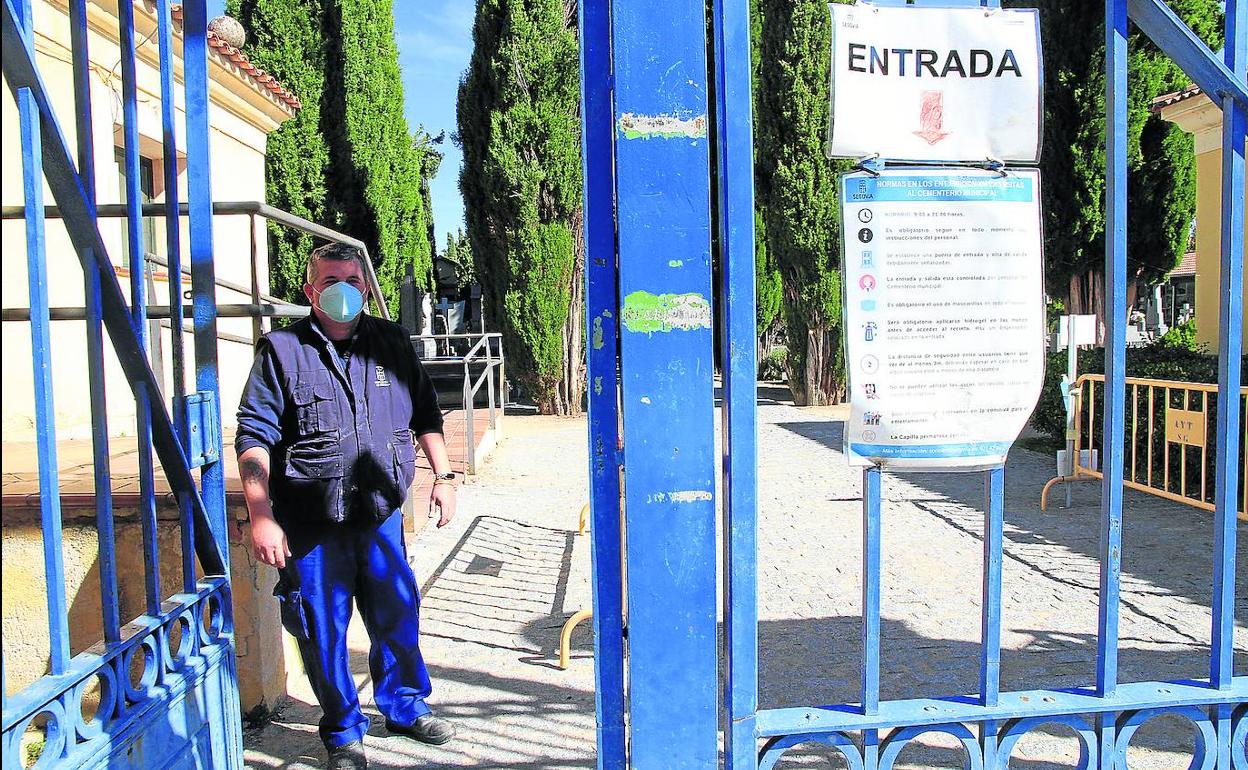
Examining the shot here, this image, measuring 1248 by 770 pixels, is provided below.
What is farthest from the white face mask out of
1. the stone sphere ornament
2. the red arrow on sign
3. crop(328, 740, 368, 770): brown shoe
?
the stone sphere ornament

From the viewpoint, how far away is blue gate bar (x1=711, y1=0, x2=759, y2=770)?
5.51ft

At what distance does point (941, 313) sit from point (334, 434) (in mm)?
1997

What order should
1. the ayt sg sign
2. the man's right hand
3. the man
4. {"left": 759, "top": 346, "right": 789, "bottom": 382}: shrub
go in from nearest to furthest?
the ayt sg sign < the man's right hand < the man < {"left": 759, "top": 346, "right": 789, "bottom": 382}: shrub

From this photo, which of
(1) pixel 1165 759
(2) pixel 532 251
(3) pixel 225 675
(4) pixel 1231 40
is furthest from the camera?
(2) pixel 532 251

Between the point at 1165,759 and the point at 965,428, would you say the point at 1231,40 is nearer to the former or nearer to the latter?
the point at 965,428

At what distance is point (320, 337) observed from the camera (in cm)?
Answer: 298

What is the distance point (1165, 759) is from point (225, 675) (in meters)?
2.93

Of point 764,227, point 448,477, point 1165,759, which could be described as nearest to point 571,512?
point 448,477

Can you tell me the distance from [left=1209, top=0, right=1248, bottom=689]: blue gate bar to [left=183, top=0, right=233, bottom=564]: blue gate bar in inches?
93.3

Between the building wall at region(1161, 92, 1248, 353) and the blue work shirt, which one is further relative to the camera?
the building wall at region(1161, 92, 1248, 353)

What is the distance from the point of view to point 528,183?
54.6 ft

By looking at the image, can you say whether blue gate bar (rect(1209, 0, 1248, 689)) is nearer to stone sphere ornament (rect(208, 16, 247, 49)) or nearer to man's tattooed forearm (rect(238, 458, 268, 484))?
man's tattooed forearm (rect(238, 458, 268, 484))

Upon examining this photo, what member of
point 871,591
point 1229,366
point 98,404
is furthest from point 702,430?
point 98,404

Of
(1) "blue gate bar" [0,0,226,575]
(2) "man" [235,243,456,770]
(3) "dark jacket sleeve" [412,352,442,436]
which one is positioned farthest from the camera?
(3) "dark jacket sleeve" [412,352,442,436]
